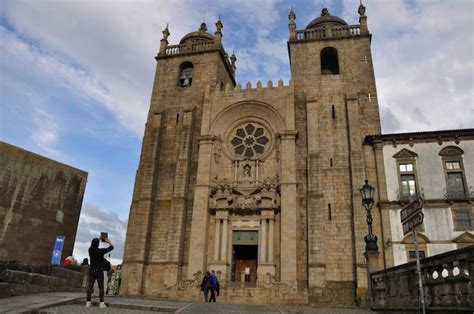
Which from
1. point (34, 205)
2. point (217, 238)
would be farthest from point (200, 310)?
point (34, 205)

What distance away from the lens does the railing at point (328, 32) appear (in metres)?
27.1

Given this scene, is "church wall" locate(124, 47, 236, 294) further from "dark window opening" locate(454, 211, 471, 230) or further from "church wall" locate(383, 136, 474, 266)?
"dark window opening" locate(454, 211, 471, 230)

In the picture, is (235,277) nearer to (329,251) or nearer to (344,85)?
(329,251)

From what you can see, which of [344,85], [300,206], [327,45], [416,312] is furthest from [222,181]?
[416,312]

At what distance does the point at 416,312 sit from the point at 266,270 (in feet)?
41.9

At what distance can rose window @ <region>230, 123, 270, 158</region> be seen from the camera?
82.5 feet

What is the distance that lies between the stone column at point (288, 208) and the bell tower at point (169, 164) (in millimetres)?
6083

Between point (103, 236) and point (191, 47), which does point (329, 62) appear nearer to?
point (191, 47)

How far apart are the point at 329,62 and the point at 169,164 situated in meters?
15.3

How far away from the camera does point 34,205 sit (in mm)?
25766

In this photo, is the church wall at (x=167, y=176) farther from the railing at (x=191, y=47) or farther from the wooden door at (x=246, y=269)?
the wooden door at (x=246, y=269)

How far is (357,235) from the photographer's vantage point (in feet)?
66.8

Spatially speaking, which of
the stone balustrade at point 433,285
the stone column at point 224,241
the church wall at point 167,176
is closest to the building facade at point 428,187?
the stone column at point 224,241

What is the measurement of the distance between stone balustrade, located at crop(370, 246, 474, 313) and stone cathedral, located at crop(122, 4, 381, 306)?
28.3 feet
